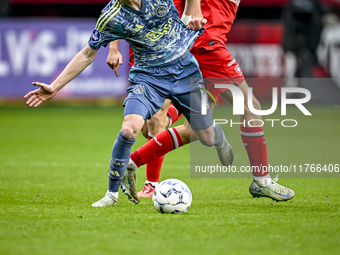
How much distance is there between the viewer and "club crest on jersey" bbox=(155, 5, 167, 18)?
13.2 feet

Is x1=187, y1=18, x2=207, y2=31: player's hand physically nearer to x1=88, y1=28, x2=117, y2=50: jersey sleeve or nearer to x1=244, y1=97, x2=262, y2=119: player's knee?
x1=88, y1=28, x2=117, y2=50: jersey sleeve

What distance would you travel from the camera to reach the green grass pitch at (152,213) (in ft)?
9.32

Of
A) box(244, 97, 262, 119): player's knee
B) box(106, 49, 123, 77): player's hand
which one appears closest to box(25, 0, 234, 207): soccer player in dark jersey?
box(106, 49, 123, 77): player's hand

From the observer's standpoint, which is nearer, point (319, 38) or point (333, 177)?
point (333, 177)

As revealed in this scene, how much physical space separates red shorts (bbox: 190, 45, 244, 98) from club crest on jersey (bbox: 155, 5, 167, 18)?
70 cm

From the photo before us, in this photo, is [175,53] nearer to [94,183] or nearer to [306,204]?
[306,204]

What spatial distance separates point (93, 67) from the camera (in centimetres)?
1366

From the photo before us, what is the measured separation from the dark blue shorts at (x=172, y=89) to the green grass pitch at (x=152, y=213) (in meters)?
0.71

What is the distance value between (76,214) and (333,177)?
10.6 feet

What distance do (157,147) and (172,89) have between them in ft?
1.86

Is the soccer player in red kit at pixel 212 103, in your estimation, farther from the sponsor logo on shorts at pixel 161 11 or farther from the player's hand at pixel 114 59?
the player's hand at pixel 114 59

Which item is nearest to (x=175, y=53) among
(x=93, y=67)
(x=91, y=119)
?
(x=91, y=119)

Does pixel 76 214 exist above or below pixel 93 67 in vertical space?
above

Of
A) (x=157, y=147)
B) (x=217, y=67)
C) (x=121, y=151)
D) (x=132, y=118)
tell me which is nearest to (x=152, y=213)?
(x=121, y=151)
